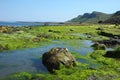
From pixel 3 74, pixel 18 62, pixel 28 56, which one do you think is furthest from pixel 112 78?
pixel 28 56

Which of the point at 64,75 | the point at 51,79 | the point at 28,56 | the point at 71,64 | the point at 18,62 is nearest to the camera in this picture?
the point at 51,79

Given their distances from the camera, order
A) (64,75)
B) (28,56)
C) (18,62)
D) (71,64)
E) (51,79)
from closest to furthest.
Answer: (51,79)
(64,75)
(71,64)
(18,62)
(28,56)

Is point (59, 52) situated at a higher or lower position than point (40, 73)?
higher

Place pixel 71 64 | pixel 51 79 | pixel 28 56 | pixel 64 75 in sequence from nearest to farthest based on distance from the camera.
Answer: pixel 51 79 → pixel 64 75 → pixel 71 64 → pixel 28 56

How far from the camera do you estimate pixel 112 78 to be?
31094mm

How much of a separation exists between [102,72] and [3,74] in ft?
45.3

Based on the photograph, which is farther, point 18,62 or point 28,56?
point 28,56

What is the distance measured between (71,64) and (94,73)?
5492mm

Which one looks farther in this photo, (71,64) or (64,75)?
(71,64)

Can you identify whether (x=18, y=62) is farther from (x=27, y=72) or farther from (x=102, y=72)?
(x=102, y=72)

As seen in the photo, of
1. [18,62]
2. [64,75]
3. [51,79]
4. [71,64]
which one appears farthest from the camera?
[18,62]

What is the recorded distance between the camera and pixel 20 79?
101ft

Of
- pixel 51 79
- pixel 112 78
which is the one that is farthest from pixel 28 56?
pixel 112 78

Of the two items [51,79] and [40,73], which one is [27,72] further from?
[51,79]
